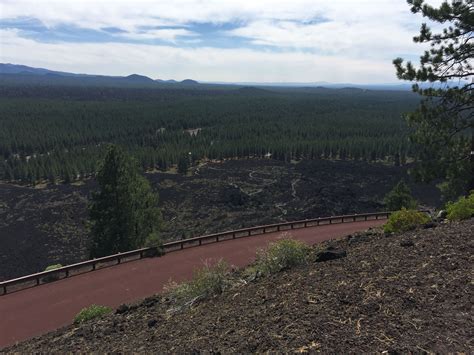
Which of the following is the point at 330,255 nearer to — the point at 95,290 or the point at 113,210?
the point at 95,290

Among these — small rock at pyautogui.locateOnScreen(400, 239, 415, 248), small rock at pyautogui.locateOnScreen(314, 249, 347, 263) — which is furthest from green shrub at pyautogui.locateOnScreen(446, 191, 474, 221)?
small rock at pyautogui.locateOnScreen(314, 249, 347, 263)

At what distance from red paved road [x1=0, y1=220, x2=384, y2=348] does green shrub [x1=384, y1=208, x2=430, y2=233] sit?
6.38 metres

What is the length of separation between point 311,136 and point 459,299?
120 meters

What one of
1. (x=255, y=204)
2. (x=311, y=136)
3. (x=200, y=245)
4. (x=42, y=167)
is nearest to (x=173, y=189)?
(x=255, y=204)

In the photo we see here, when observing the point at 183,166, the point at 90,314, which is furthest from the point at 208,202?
the point at 90,314

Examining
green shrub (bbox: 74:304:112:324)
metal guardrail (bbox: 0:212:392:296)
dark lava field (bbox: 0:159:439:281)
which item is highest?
green shrub (bbox: 74:304:112:324)

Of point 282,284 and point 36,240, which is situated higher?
point 282,284

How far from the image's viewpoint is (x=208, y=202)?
201 feet

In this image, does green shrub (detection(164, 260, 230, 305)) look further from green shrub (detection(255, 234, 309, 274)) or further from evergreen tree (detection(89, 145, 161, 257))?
evergreen tree (detection(89, 145, 161, 257))

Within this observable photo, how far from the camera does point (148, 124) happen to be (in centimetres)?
15112

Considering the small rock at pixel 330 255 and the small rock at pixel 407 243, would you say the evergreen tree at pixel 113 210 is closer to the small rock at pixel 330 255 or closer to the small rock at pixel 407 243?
the small rock at pixel 330 255

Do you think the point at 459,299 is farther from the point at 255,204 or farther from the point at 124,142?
the point at 124,142

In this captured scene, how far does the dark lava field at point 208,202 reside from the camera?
4569cm

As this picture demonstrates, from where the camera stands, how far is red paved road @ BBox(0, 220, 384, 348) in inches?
472
